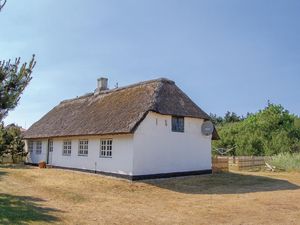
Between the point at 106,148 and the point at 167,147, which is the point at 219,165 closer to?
the point at 167,147

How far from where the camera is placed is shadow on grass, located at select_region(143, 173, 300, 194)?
1712 cm

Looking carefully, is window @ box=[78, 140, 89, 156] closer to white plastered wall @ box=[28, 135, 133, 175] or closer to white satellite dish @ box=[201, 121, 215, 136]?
white plastered wall @ box=[28, 135, 133, 175]

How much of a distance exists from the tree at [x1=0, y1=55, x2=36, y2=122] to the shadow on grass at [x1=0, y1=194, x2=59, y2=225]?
9.81 ft

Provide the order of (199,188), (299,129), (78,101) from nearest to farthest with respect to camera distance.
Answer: (199,188), (78,101), (299,129)

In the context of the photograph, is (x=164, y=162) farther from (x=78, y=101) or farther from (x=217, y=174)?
(x=78, y=101)

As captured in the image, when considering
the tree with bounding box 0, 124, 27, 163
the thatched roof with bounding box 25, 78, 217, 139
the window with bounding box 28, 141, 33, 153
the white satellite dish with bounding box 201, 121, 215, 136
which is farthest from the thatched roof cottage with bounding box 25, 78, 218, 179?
the tree with bounding box 0, 124, 27, 163

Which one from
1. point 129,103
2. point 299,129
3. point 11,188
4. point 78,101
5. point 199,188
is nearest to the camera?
point 11,188

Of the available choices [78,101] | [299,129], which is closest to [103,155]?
[78,101]

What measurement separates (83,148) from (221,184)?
9345mm

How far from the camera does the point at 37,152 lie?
30.3 meters

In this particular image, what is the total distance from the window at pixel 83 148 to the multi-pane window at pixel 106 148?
1.86m

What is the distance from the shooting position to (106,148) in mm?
21156

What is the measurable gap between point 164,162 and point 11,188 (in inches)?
335

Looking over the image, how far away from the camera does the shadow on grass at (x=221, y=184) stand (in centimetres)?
1712
